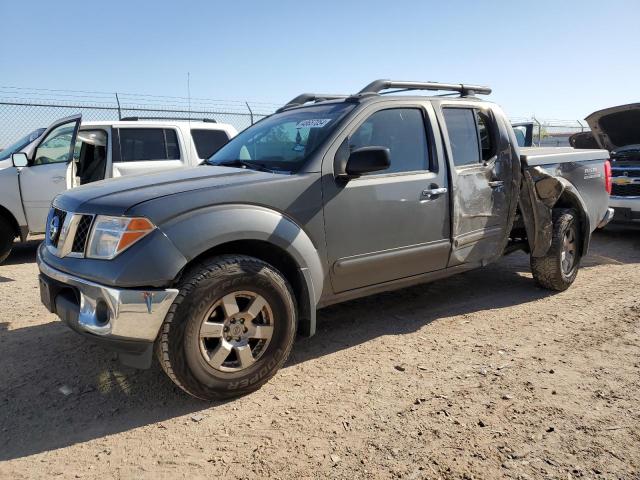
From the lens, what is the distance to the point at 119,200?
9.46ft

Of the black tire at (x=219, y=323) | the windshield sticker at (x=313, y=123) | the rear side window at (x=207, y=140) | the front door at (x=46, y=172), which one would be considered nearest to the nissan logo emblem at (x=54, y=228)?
the black tire at (x=219, y=323)

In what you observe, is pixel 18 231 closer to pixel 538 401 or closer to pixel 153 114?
pixel 538 401

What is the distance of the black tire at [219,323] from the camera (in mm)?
2803

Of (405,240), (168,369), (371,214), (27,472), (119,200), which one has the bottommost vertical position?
(27,472)

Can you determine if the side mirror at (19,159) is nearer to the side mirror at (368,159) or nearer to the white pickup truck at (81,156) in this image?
the white pickup truck at (81,156)

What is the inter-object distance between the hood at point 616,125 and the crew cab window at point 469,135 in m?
4.55

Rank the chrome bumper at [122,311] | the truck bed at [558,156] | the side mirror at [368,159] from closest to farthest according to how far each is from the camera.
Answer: the chrome bumper at [122,311] → the side mirror at [368,159] → the truck bed at [558,156]

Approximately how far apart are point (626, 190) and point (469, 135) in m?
4.71

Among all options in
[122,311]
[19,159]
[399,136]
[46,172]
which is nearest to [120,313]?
[122,311]

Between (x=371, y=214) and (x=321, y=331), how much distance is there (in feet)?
3.81

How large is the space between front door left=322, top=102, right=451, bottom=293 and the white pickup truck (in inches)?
128

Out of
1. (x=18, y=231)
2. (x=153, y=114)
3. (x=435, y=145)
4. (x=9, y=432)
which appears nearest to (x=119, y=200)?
(x=9, y=432)

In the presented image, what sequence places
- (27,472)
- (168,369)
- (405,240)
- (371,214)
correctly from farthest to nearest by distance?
(405,240) < (371,214) < (168,369) < (27,472)

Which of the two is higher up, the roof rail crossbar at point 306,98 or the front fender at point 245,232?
the roof rail crossbar at point 306,98
